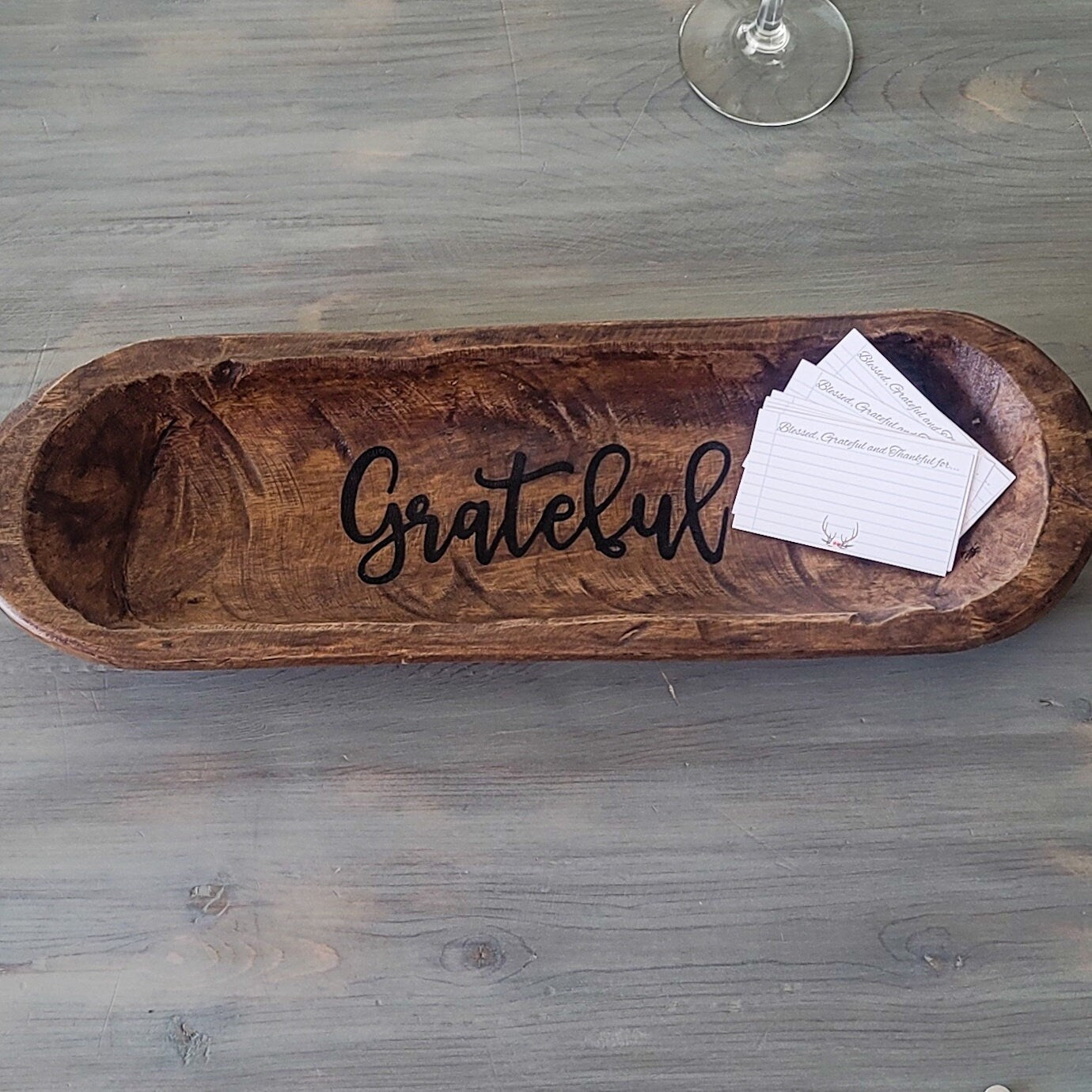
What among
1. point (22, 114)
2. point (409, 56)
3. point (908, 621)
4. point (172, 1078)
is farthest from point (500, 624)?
point (22, 114)

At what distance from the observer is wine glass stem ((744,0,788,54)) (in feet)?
3.17

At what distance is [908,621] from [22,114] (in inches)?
36.0

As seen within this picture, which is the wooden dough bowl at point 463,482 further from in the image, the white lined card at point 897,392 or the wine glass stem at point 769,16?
the wine glass stem at point 769,16

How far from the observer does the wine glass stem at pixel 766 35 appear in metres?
0.97

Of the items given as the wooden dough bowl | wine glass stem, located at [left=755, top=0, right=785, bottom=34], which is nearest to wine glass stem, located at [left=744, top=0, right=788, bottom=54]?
wine glass stem, located at [left=755, top=0, right=785, bottom=34]

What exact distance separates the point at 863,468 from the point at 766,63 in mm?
419

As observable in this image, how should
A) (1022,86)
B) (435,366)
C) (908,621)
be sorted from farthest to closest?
(1022,86) → (435,366) → (908,621)

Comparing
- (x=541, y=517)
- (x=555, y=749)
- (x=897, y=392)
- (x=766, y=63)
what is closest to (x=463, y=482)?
(x=541, y=517)

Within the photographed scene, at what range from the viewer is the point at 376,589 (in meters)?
0.81

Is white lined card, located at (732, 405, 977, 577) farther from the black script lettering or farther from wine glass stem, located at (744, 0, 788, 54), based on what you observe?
wine glass stem, located at (744, 0, 788, 54)

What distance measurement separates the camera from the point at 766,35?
972 mm

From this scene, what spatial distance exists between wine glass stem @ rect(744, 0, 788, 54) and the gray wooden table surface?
0.08 meters

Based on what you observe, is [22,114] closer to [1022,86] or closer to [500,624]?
[500,624]

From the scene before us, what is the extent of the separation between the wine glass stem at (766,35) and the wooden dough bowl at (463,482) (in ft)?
1.14
